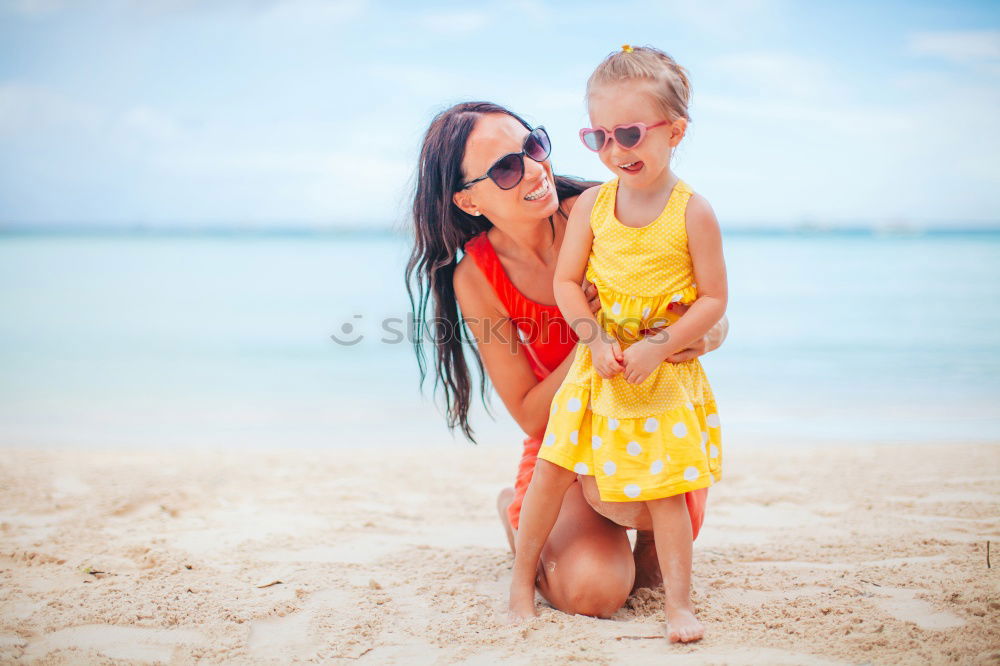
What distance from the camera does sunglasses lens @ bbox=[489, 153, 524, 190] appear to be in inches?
104

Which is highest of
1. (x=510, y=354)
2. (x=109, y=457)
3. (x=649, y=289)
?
(x=649, y=289)

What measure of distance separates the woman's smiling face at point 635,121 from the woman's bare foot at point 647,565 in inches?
51.2

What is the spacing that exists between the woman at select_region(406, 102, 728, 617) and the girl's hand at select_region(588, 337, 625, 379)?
16.9 inches

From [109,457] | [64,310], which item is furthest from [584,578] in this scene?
[64,310]

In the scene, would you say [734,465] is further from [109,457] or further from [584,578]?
[109,457]

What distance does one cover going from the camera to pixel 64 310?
1221 cm

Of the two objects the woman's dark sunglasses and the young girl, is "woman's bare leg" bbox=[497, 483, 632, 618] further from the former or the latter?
the woman's dark sunglasses

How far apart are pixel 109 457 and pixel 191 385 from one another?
2789 millimetres

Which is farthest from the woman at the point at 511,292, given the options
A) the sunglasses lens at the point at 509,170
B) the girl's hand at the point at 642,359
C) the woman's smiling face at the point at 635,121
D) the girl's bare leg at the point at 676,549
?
the woman's smiling face at the point at 635,121

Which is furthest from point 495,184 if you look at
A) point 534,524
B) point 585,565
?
point 585,565

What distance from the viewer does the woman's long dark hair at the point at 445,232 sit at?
2.78 metres

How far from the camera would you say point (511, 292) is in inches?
112

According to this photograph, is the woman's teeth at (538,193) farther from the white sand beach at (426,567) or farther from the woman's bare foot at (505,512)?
the white sand beach at (426,567)

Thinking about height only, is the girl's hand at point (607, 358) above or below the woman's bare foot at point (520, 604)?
above
